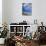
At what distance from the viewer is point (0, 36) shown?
11.1ft

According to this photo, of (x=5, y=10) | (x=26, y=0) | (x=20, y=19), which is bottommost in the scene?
(x=20, y=19)

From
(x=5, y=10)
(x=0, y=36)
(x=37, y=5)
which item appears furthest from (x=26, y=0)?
(x=0, y=36)

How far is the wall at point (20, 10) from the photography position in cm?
586

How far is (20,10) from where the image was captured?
5898 mm

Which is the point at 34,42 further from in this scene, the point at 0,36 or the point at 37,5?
the point at 37,5

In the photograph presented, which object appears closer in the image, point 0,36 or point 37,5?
point 0,36

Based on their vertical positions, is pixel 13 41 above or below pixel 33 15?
below

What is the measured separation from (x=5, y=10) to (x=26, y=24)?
110 cm

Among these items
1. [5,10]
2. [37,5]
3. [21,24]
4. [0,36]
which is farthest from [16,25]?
[0,36]

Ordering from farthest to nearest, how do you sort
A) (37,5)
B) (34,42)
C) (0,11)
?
(37,5)
(0,11)
(34,42)

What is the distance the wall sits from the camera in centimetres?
586

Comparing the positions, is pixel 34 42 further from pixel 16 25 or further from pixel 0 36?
pixel 16 25

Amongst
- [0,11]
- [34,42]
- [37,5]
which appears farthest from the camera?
[37,5]

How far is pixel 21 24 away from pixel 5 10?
938 mm
